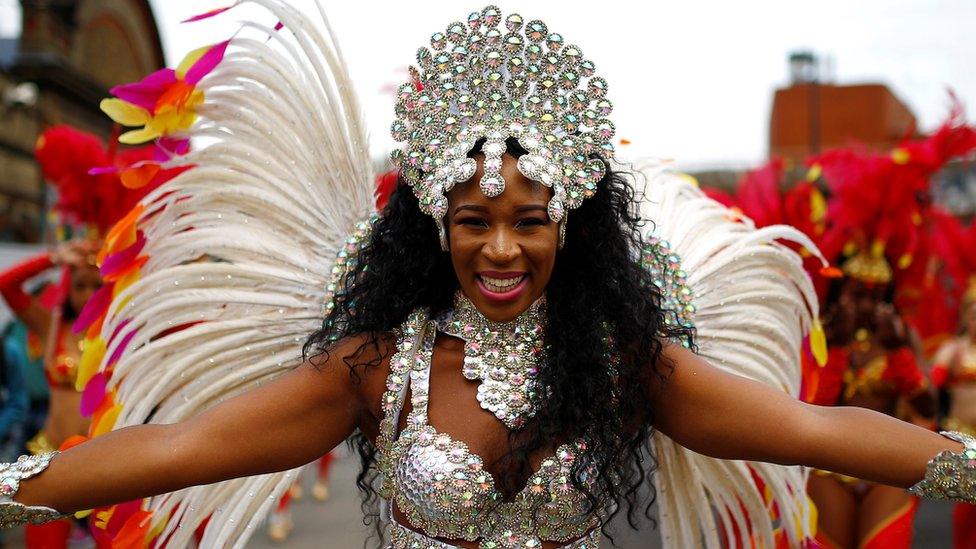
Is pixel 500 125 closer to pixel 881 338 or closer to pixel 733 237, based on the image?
pixel 733 237

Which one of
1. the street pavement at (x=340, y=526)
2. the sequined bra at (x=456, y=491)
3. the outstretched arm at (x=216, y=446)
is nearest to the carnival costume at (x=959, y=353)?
the street pavement at (x=340, y=526)

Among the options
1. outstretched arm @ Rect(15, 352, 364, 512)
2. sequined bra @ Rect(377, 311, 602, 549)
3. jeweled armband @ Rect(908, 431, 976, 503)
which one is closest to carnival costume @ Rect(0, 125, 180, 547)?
outstretched arm @ Rect(15, 352, 364, 512)

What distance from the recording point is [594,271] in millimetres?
2338

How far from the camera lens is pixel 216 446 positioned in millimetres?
2133

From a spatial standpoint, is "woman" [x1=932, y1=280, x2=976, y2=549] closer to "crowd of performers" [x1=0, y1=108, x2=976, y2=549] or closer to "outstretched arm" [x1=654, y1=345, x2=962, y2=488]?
"crowd of performers" [x1=0, y1=108, x2=976, y2=549]

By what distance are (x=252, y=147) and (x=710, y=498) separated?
1.63 meters

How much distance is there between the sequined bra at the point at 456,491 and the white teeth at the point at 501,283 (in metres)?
0.26

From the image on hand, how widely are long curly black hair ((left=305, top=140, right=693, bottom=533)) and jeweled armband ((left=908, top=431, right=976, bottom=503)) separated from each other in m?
0.57

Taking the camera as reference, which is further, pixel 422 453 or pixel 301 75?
pixel 301 75

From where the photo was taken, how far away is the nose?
6.88 feet

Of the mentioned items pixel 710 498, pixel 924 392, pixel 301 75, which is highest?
pixel 301 75

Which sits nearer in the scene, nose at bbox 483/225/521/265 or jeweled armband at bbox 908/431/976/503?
jeweled armband at bbox 908/431/976/503

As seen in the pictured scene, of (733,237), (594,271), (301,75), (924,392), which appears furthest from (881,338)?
(301,75)

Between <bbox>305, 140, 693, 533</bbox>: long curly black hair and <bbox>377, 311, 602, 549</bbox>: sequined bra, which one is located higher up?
<bbox>305, 140, 693, 533</bbox>: long curly black hair
